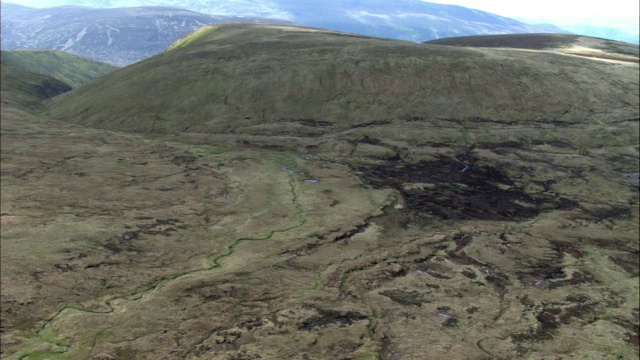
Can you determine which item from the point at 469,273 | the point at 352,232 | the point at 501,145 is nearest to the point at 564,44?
the point at 501,145

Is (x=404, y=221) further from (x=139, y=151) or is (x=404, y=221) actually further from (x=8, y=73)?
(x=8, y=73)

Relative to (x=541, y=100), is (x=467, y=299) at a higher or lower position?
lower

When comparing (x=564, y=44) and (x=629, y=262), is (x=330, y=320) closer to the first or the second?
(x=629, y=262)

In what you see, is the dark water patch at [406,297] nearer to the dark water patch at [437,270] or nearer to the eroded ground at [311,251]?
the eroded ground at [311,251]

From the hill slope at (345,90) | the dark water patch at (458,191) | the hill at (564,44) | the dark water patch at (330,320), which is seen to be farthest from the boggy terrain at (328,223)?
the hill at (564,44)

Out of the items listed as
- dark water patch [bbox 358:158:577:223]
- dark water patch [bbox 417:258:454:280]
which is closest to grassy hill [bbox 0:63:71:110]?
dark water patch [bbox 358:158:577:223]

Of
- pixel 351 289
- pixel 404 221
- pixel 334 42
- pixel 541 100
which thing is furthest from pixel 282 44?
pixel 351 289
